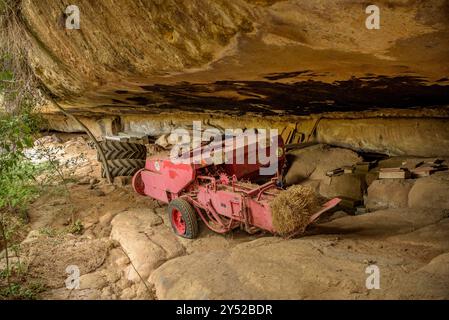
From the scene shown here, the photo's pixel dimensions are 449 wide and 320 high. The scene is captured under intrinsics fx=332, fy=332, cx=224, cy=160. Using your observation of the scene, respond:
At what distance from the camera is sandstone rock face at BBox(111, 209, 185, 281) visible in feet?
13.3

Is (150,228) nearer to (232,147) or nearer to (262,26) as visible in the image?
(232,147)

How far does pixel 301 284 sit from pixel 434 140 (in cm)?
455

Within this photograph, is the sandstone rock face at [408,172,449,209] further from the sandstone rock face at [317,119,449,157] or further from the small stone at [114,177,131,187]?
the small stone at [114,177,131,187]

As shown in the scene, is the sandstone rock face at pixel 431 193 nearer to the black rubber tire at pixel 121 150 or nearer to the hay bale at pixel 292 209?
the hay bale at pixel 292 209

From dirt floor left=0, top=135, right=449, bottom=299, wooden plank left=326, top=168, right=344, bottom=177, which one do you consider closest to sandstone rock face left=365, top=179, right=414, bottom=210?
dirt floor left=0, top=135, right=449, bottom=299

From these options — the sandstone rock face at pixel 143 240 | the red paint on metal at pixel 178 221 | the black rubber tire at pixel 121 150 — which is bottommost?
the sandstone rock face at pixel 143 240

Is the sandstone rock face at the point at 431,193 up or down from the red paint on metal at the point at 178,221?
up

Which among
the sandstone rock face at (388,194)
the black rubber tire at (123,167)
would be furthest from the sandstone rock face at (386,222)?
the black rubber tire at (123,167)

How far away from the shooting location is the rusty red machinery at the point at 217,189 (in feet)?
13.3

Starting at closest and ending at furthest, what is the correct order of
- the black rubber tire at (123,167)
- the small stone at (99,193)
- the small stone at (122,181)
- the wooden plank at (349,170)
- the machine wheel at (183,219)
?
the machine wheel at (183,219)
the wooden plank at (349,170)
the small stone at (99,193)
the small stone at (122,181)
the black rubber tire at (123,167)

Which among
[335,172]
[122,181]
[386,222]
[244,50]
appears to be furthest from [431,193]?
[122,181]

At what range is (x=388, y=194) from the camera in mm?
5125

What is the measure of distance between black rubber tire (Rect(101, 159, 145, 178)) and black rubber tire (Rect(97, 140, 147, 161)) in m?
0.16

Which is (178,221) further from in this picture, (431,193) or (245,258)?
(431,193)
